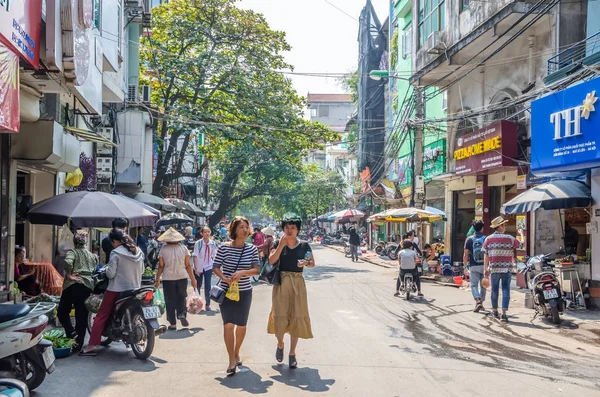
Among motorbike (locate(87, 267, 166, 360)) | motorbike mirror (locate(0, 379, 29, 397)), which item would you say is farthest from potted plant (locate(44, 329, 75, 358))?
motorbike mirror (locate(0, 379, 29, 397))

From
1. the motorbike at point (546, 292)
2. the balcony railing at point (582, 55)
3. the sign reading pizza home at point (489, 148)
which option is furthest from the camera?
the sign reading pizza home at point (489, 148)

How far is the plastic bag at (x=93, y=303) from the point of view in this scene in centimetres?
770

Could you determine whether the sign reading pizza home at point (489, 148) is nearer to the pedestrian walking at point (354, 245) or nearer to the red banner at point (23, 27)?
the pedestrian walking at point (354, 245)

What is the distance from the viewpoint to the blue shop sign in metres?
11.2

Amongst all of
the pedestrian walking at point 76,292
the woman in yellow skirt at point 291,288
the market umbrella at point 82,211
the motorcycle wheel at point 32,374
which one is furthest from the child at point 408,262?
the motorcycle wheel at point 32,374

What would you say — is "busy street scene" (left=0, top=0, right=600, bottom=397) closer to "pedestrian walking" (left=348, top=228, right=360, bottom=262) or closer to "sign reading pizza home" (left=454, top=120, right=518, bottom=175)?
"sign reading pizza home" (left=454, top=120, right=518, bottom=175)

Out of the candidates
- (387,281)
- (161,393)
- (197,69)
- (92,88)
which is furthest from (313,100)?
(161,393)

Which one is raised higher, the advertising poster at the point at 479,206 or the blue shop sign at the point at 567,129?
the blue shop sign at the point at 567,129

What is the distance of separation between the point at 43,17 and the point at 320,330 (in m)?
6.19

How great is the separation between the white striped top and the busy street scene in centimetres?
2

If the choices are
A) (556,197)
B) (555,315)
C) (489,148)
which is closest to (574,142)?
(556,197)

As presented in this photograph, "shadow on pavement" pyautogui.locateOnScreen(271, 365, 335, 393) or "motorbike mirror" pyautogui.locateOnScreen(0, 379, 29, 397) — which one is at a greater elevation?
"motorbike mirror" pyautogui.locateOnScreen(0, 379, 29, 397)

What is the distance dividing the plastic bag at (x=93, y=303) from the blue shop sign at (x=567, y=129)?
9.02 meters

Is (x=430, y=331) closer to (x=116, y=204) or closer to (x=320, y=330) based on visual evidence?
(x=320, y=330)
